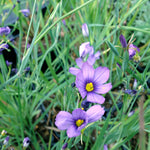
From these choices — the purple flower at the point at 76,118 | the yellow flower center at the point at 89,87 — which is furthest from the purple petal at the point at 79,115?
the yellow flower center at the point at 89,87

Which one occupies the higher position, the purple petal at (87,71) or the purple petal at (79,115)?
the purple petal at (87,71)

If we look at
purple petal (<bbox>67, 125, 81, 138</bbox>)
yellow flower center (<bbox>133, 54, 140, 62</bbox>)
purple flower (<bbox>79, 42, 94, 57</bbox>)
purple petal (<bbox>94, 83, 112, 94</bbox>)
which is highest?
purple flower (<bbox>79, 42, 94, 57</bbox>)

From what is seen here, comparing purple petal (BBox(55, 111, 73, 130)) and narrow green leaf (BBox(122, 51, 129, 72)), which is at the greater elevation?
narrow green leaf (BBox(122, 51, 129, 72))

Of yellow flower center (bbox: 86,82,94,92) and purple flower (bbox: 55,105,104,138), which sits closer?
purple flower (bbox: 55,105,104,138)

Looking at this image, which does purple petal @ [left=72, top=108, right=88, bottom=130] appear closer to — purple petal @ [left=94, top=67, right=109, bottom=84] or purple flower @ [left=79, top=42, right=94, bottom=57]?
purple petal @ [left=94, top=67, right=109, bottom=84]

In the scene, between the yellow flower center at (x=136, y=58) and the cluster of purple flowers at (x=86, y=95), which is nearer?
the cluster of purple flowers at (x=86, y=95)

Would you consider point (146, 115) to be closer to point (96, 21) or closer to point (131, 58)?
point (131, 58)

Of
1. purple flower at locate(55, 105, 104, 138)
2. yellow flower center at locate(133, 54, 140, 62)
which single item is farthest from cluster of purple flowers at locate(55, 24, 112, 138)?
yellow flower center at locate(133, 54, 140, 62)

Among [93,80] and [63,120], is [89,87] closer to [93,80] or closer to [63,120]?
[93,80]

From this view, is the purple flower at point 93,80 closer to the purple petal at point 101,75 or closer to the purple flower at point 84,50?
the purple petal at point 101,75
